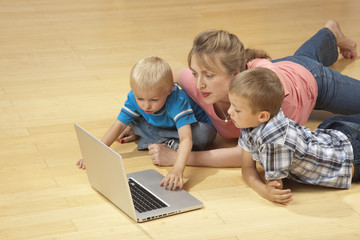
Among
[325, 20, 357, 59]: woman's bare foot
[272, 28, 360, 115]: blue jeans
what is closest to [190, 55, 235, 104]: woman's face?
[272, 28, 360, 115]: blue jeans

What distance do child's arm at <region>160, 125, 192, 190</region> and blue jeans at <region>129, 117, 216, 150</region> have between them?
0.30 ft

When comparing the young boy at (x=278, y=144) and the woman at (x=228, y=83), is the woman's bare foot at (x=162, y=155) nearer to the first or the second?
the woman at (x=228, y=83)

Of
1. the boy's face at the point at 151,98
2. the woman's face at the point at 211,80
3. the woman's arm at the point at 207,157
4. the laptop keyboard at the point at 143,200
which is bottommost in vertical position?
the laptop keyboard at the point at 143,200

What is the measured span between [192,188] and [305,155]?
0.35 metres

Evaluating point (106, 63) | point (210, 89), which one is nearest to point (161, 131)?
point (210, 89)

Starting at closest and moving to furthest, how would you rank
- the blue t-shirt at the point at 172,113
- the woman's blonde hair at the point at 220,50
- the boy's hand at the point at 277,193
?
the boy's hand at the point at 277,193
the woman's blonde hair at the point at 220,50
the blue t-shirt at the point at 172,113

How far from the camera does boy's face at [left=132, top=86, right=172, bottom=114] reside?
193cm

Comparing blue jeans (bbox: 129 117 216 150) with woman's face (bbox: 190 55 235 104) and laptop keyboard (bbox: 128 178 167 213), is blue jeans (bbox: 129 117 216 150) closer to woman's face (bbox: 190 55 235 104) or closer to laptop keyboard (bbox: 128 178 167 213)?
woman's face (bbox: 190 55 235 104)

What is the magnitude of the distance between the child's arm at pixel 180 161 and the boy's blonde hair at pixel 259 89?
10.7 inches

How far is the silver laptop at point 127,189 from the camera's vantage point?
1.68m

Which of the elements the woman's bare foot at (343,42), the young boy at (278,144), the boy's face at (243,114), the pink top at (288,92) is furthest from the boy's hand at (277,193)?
the woman's bare foot at (343,42)

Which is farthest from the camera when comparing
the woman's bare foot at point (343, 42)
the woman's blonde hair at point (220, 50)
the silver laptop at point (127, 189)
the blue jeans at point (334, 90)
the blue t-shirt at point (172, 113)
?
the woman's bare foot at point (343, 42)

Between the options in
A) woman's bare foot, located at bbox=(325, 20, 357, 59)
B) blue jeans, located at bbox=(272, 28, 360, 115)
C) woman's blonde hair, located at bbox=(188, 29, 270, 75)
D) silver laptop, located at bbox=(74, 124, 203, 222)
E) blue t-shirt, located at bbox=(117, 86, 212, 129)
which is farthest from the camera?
woman's bare foot, located at bbox=(325, 20, 357, 59)

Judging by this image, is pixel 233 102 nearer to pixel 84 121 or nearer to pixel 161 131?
pixel 161 131
